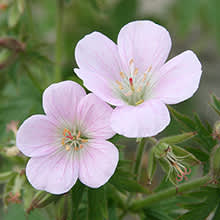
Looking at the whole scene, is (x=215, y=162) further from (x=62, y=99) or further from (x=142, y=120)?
(x=62, y=99)

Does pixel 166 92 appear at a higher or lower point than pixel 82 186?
higher

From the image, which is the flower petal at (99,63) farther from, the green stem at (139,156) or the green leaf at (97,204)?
the green leaf at (97,204)

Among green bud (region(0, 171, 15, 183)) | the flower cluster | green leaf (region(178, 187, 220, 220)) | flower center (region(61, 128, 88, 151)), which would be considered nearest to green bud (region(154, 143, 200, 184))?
the flower cluster

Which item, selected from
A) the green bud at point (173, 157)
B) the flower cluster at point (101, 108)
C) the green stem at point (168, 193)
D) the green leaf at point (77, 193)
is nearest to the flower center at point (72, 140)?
the flower cluster at point (101, 108)

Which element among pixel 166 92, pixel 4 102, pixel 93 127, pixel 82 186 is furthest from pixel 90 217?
pixel 4 102

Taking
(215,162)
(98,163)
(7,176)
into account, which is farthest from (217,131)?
(7,176)

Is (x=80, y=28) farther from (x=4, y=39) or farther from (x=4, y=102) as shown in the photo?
(x=4, y=39)
